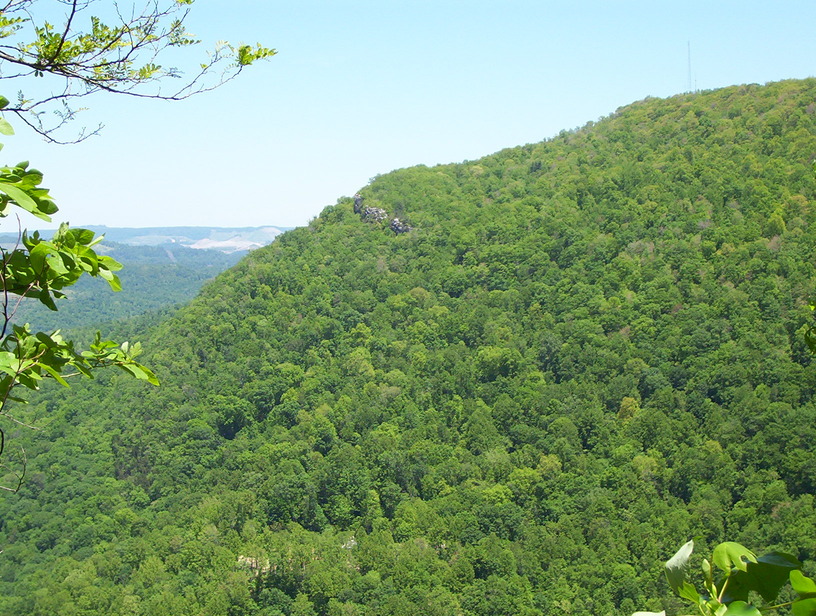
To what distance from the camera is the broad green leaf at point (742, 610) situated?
198cm

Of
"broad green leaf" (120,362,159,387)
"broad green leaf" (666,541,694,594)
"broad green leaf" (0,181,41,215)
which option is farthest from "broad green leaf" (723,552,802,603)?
"broad green leaf" (0,181,41,215)

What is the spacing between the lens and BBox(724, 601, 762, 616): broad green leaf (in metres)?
1.98

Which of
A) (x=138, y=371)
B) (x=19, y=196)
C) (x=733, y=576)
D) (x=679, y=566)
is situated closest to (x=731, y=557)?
(x=733, y=576)

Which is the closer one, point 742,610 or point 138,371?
point 742,610

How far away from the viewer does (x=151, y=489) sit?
232 ft

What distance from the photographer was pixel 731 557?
2.43 m

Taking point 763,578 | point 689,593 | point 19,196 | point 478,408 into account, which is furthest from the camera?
point 478,408

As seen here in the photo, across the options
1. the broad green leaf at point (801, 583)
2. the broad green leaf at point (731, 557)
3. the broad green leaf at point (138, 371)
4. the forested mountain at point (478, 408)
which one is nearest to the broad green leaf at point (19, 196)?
the broad green leaf at point (138, 371)

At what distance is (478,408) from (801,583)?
69927mm

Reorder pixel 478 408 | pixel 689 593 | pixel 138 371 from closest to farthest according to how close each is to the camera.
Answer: pixel 689 593
pixel 138 371
pixel 478 408

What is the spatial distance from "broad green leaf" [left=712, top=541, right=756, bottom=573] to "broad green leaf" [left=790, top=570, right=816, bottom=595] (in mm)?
312

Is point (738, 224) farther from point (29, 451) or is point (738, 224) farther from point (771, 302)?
point (29, 451)

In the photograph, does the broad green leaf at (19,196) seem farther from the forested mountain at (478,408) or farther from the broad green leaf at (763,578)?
the forested mountain at (478,408)

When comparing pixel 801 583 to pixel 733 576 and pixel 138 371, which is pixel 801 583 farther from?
pixel 138 371
